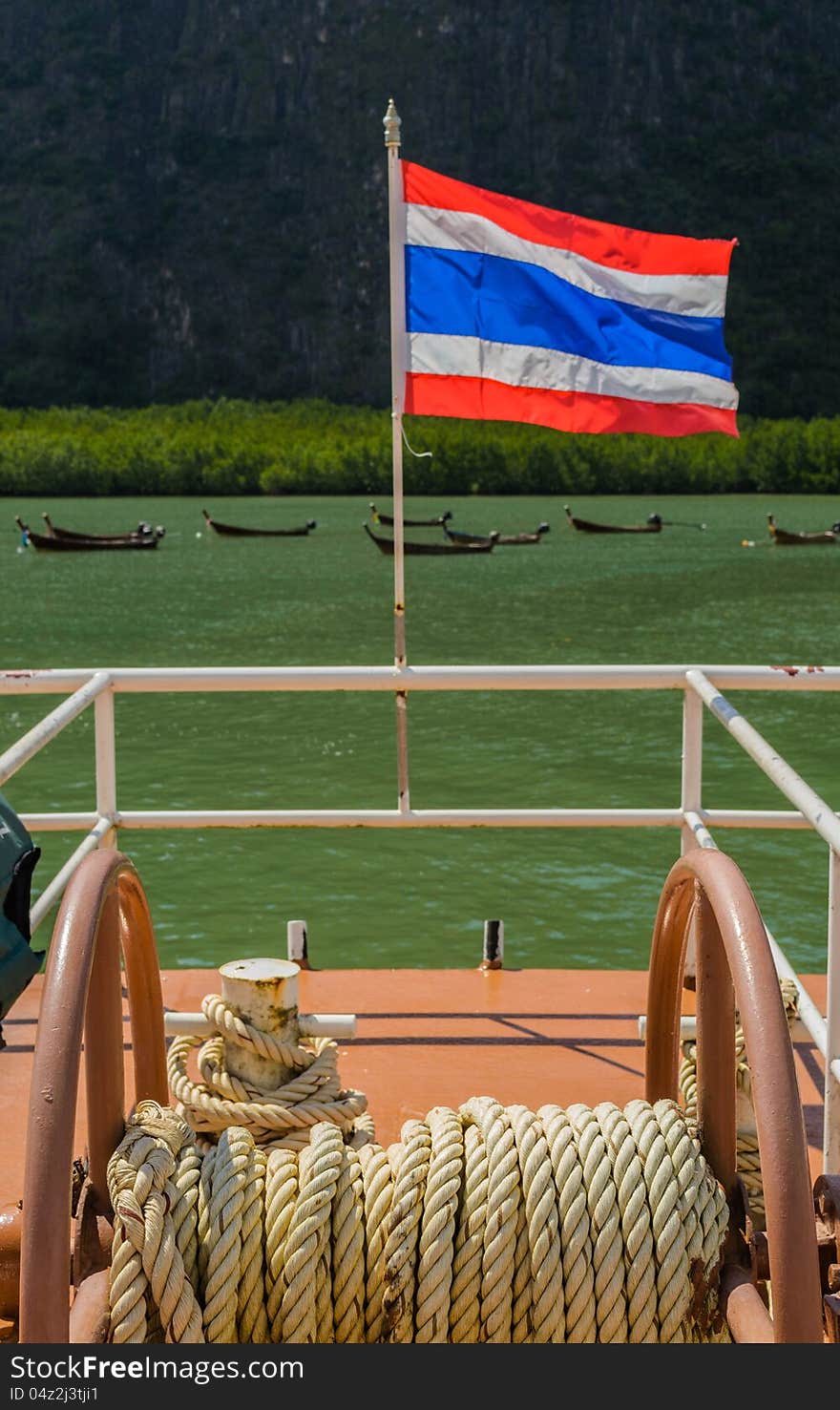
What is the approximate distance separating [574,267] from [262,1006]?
326 centimetres

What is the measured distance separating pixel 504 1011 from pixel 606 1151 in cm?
245

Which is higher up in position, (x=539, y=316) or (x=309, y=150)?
(x=309, y=150)

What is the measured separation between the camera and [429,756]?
58.6 feet

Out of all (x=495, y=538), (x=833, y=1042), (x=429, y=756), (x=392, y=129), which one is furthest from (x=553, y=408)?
(x=495, y=538)

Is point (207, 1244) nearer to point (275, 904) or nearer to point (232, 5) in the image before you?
point (275, 904)

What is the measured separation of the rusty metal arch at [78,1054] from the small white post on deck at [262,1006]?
0.42ft

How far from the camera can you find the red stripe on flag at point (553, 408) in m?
4.77

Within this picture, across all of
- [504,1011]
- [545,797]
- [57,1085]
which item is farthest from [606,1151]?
[545,797]

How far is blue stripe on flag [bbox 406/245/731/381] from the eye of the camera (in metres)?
4.74

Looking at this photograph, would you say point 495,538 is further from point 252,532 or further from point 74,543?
point 74,543

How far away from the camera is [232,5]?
542ft

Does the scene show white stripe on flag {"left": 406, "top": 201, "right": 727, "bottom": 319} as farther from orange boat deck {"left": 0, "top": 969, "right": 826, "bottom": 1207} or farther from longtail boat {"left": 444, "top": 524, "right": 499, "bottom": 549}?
longtail boat {"left": 444, "top": 524, "right": 499, "bottom": 549}

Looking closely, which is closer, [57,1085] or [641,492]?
[57,1085]

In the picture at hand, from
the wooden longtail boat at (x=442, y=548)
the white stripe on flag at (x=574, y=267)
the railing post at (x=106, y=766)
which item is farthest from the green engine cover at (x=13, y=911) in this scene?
the wooden longtail boat at (x=442, y=548)
